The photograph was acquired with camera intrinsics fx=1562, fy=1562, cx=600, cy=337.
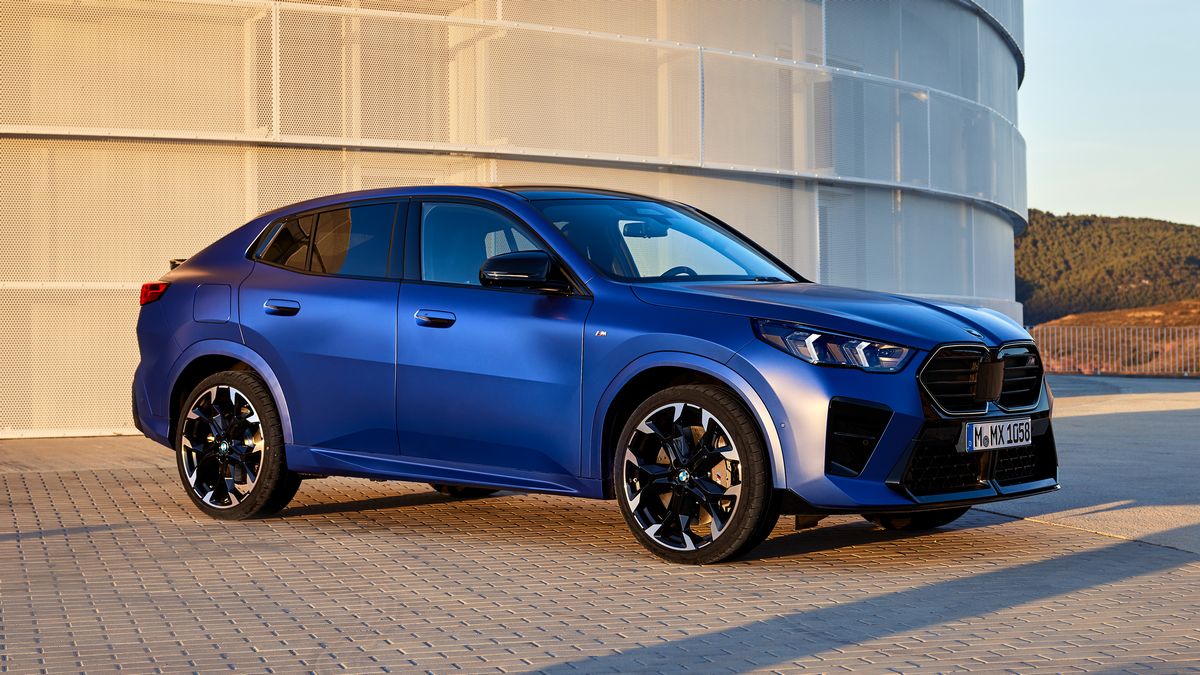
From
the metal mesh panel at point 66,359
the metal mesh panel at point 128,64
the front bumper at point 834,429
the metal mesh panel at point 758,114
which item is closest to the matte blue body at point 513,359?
the front bumper at point 834,429

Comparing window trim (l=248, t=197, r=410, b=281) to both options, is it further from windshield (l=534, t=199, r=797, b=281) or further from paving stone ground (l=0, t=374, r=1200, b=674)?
paving stone ground (l=0, t=374, r=1200, b=674)

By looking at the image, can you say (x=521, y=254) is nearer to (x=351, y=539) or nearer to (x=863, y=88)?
(x=351, y=539)

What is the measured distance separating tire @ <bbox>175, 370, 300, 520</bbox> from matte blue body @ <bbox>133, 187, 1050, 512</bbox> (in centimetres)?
11

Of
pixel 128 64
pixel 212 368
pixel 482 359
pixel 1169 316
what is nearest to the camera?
pixel 482 359

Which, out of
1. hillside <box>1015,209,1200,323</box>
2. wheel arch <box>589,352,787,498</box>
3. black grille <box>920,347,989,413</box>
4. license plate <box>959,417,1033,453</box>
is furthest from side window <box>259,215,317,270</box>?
hillside <box>1015,209,1200,323</box>

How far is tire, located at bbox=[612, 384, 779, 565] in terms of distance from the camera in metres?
6.60

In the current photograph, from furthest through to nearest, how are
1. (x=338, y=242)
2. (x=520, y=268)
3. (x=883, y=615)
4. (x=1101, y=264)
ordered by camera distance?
1. (x=1101, y=264)
2. (x=338, y=242)
3. (x=520, y=268)
4. (x=883, y=615)

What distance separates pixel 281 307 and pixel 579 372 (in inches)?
77.2

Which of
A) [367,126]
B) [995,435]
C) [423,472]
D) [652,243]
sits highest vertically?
[367,126]

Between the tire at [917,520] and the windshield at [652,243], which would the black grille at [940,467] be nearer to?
the tire at [917,520]

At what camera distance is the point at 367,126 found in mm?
14719

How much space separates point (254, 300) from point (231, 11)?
6.70 metres

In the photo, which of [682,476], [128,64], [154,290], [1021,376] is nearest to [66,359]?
[128,64]

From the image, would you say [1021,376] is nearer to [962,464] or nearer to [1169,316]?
[962,464]
